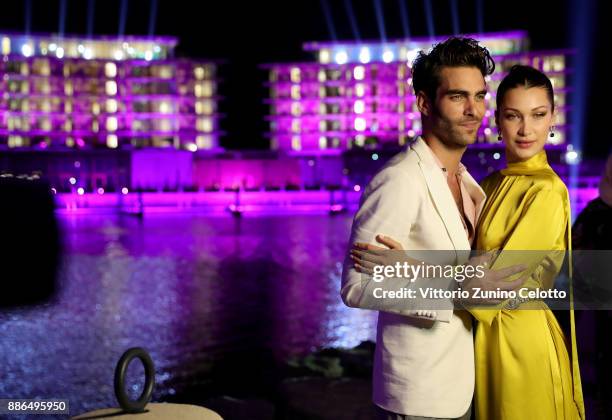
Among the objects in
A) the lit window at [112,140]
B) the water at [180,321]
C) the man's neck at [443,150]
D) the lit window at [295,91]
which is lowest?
the water at [180,321]

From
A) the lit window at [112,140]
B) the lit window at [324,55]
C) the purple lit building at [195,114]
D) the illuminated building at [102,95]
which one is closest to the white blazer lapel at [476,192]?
the purple lit building at [195,114]

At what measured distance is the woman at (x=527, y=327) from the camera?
2701 millimetres

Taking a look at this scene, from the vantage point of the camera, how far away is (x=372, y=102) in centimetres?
7794

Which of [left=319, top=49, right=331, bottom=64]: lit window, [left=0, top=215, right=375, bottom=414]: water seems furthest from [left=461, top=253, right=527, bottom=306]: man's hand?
[left=319, top=49, right=331, bottom=64]: lit window

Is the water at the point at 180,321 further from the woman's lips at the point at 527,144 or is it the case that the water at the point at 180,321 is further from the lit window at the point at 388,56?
the lit window at the point at 388,56

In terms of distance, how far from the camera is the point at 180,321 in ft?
40.8

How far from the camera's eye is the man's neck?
2734 mm

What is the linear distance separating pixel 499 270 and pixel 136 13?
83.1 meters

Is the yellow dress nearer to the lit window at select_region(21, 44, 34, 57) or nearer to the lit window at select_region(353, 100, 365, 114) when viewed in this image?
the lit window at select_region(353, 100, 365, 114)

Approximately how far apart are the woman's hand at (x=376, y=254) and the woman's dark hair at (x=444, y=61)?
549 millimetres

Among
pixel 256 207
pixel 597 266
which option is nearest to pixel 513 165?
pixel 597 266

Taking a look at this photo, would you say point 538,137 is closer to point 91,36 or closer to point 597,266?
point 597,266

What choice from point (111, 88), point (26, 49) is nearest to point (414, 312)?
point (111, 88)

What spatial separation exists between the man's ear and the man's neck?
3.0 inches
